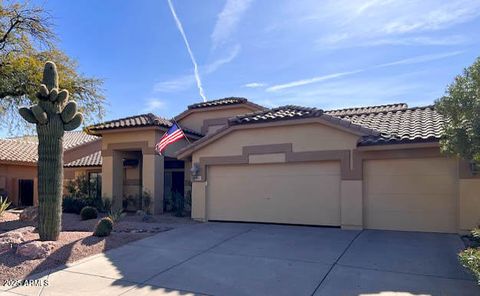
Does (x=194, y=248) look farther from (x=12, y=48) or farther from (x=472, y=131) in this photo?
(x=12, y=48)

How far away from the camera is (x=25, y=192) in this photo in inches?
979

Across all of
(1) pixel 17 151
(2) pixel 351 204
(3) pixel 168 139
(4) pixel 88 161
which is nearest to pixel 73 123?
(3) pixel 168 139

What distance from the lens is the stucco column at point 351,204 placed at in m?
11.7

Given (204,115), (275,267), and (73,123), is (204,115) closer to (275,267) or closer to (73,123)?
(73,123)

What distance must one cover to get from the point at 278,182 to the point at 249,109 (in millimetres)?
7277

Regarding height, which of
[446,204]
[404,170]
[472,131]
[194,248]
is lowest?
[194,248]

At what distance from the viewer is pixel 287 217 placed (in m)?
13.0

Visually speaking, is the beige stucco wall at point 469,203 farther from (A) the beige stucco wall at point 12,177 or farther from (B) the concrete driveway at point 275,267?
(A) the beige stucco wall at point 12,177

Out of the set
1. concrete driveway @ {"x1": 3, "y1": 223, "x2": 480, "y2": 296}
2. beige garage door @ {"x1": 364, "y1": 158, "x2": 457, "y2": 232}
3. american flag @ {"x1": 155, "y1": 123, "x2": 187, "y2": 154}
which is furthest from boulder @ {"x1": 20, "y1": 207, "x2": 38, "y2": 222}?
beige garage door @ {"x1": 364, "y1": 158, "x2": 457, "y2": 232}

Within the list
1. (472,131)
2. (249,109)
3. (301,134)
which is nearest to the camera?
(472,131)

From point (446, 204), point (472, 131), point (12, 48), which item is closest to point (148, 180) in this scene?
point (12, 48)

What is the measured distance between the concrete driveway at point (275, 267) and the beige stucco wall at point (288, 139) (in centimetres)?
311

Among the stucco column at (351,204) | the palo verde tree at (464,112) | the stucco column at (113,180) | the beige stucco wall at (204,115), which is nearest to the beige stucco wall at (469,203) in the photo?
the stucco column at (351,204)

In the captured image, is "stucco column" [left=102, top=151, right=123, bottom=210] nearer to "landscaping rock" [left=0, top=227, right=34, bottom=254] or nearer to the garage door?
the garage door
